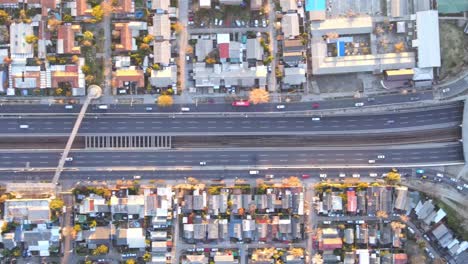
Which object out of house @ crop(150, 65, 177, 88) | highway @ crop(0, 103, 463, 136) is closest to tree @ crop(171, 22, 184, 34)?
house @ crop(150, 65, 177, 88)

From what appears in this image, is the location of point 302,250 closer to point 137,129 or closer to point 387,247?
point 387,247

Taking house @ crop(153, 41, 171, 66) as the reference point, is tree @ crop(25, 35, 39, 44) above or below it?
above

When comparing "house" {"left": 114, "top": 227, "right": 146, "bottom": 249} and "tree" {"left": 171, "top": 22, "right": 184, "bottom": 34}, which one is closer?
"tree" {"left": 171, "top": 22, "right": 184, "bottom": 34}

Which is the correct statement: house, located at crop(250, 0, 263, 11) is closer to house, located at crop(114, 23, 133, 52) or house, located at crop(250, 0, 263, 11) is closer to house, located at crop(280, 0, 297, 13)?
house, located at crop(280, 0, 297, 13)

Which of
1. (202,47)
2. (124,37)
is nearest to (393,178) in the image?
(202,47)

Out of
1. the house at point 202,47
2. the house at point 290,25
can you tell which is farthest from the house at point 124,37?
the house at point 290,25

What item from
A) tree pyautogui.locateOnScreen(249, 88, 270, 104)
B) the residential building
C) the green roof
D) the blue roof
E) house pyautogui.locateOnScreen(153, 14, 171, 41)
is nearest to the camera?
the residential building

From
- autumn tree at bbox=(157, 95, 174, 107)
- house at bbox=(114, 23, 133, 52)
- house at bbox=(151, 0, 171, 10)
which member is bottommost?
autumn tree at bbox=(157, 95, 174, 107)
